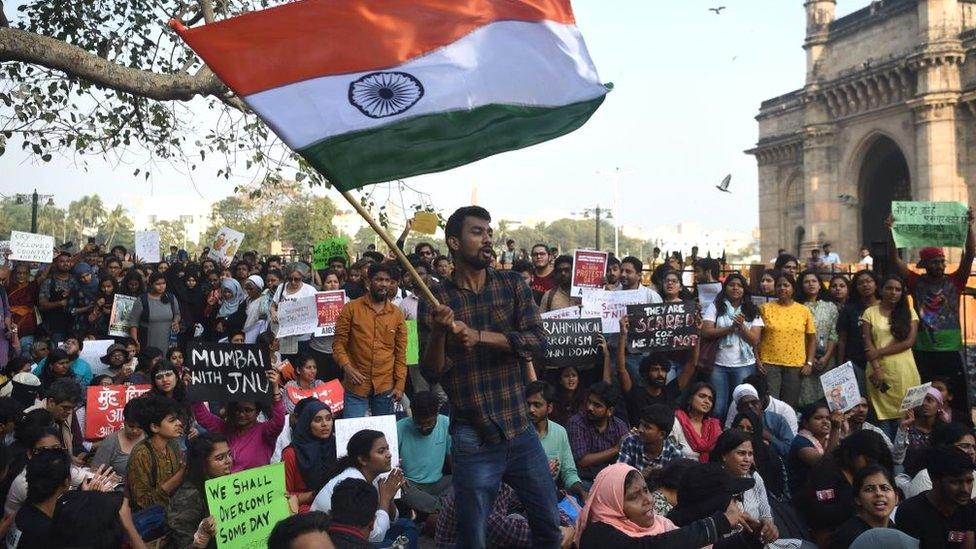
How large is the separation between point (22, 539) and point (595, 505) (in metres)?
3.10

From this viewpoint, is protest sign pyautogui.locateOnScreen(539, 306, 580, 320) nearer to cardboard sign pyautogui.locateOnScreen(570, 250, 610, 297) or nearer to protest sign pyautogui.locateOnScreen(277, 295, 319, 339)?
cardboard sign pyautogui.locateOnScreen(570, 250, 610, 297)

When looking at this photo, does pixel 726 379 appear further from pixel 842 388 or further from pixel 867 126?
pixel 867 126

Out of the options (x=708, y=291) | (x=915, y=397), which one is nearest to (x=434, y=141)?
(x=915, y=397)

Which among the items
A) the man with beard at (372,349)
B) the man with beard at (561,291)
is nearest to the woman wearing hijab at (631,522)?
the man with beard at (372,349)

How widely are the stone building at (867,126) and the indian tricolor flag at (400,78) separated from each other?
108ft

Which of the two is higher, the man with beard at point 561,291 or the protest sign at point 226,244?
the protest sign at point 226,244

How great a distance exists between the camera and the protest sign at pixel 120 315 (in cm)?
1159

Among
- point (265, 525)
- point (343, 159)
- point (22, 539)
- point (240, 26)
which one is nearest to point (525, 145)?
point (343, 159)

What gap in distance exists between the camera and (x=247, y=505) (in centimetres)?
580

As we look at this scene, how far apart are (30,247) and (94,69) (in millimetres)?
5896

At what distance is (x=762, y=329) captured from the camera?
9727 mm

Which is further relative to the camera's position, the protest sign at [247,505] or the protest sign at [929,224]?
the protest sign at [929,224]

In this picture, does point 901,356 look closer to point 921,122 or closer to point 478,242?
point 478,242

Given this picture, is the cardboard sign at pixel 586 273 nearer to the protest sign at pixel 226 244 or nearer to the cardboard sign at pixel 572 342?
the cardboard sign at pixel 572 342
